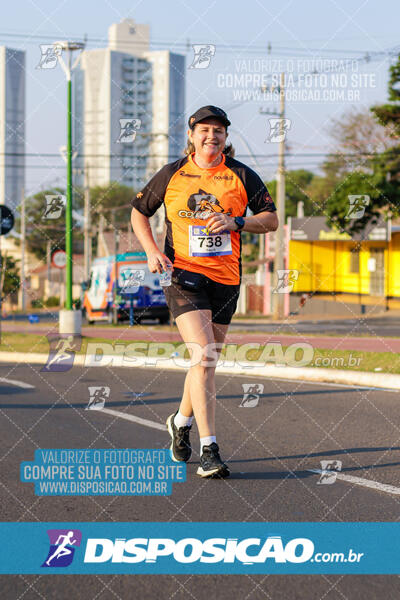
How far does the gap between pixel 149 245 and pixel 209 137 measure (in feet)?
2.42

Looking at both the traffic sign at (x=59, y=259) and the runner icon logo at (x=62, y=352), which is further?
the traffic sign at (x=59, y=259)

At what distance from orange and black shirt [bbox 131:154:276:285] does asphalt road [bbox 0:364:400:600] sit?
1274 mm

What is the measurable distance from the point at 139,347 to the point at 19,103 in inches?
6629

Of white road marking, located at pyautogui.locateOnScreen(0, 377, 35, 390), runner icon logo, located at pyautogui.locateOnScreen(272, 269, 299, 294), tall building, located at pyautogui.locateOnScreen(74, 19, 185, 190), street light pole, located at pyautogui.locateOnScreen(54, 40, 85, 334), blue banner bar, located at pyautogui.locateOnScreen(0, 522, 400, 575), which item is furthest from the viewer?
tall building, located at pyautogui.locateOnScreen(74, 19, 185, 190)

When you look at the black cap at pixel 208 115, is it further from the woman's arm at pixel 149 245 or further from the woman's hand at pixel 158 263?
the woman's hand at pixel 158 263

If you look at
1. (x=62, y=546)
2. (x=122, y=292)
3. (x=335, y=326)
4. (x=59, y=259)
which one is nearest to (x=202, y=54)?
(x=62, y=546)

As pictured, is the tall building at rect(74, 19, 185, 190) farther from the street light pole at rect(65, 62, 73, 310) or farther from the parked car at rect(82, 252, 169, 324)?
the street light pole at rect(65, 62, 73, 310)

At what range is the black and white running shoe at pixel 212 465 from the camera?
502cm

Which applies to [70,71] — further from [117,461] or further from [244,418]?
[117,461]

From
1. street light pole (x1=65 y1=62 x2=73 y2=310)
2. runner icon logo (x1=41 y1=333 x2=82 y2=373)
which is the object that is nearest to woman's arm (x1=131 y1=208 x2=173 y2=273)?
runner icon logo (x1=41 y1=333 x2=82 y2=373)

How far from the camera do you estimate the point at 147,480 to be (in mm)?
4945

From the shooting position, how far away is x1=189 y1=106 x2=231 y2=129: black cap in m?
5.17

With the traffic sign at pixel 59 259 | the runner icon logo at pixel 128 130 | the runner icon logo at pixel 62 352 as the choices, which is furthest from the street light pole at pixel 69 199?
the traffic sign at pixel 59 259

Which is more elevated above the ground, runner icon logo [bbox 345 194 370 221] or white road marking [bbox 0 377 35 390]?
runner icon logo [bbox 345 194 370 221]
